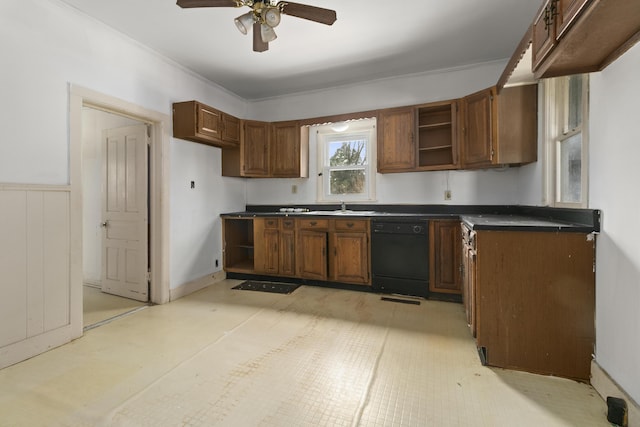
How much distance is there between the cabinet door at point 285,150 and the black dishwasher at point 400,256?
1.52 m

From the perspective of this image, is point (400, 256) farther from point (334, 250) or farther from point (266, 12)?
point (266, 12)

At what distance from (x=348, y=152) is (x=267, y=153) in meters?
1.21

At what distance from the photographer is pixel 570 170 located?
2.13 metres

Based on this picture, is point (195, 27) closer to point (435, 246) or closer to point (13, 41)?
point (13, 41)

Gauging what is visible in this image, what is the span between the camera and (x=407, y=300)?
3.12m

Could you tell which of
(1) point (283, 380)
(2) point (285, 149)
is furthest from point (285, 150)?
(1) point (283, 380)

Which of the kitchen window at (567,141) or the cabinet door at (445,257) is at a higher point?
the kitchen window at (567,141)

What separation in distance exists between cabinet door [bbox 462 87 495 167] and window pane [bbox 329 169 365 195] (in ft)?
4.45

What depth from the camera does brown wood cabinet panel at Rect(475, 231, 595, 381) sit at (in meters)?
1.69

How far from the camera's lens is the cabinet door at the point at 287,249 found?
3676 mm

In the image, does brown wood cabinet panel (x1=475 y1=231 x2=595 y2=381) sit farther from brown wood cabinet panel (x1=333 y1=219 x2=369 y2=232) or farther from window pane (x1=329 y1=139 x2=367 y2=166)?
window pane (x1=329 y1=139 x2=367 y2=166)

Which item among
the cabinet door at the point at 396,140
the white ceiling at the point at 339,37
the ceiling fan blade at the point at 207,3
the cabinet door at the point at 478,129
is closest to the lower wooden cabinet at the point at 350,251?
the cabinet door at the point at 396,140

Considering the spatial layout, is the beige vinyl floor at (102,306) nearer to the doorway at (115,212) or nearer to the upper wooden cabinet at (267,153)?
the doorway at (115,212)

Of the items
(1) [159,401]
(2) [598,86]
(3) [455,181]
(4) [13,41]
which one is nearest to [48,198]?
(4) [13,41]
